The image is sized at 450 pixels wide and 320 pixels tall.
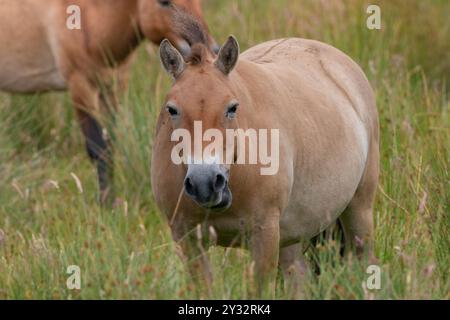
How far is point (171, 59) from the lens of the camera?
4711 millimetres

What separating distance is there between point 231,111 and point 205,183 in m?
0.42

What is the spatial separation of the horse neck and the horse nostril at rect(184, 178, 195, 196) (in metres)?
4.44

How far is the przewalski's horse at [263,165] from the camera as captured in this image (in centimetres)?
451

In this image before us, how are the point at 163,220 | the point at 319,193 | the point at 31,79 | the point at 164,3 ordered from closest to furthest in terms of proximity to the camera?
the point at 319,193 < the point at 163,220 < the point at 164,3 < the point at 31,79

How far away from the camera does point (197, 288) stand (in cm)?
442

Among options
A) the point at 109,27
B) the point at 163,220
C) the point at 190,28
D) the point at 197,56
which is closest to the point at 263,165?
the point at 197,56

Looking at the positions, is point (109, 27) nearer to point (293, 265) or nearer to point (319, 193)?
point (319, 193)

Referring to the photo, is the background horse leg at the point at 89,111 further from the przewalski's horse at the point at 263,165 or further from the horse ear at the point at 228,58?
the horse ear at the point at 228,58

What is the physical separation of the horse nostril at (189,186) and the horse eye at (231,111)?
376 millimetres

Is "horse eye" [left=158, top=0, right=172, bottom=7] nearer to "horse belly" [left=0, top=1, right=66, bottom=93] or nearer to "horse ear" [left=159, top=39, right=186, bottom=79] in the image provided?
"horse belly" [left=0, top=1, right=66, bottom=93]

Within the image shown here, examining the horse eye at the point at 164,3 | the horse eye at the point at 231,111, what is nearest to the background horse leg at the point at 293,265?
the horse eye at the point at 231,111
